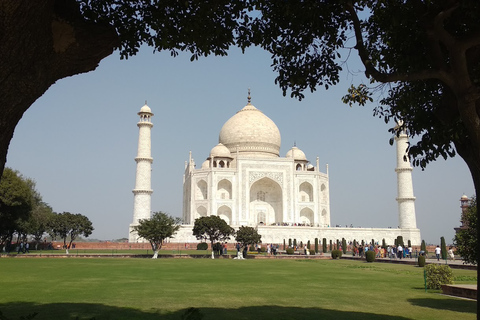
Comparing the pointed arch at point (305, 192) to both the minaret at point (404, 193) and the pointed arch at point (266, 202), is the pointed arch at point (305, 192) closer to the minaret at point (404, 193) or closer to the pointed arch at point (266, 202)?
the pointed arch at point (266, 202)

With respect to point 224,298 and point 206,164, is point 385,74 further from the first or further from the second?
point 206,164

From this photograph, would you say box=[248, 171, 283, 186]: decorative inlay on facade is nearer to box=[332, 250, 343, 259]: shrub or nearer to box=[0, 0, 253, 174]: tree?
box=[332, 250, 343, 259]: shrub

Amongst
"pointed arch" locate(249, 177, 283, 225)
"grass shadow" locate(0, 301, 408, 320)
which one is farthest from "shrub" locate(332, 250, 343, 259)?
"grass shadow" locate(0, 301, 408, 320)

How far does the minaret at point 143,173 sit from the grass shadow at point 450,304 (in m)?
34.5

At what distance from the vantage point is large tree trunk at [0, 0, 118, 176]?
3.63 meters

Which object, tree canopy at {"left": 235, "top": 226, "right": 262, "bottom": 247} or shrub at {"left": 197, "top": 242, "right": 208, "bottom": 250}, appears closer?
tree canopy at {"left": 235, "top": 226, "right": 262, "bottom": 247}

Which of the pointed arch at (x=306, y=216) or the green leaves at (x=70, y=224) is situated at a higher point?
the pointed arch at (x=306, y=216)

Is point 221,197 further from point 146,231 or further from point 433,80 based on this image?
point 433,80

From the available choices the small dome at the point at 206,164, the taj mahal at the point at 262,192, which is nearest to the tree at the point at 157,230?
the taj mahal at the point at 262,192

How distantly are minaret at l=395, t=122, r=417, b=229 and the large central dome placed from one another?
1207cm

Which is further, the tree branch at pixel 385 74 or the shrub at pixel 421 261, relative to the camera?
the shrub at pixel 421 261

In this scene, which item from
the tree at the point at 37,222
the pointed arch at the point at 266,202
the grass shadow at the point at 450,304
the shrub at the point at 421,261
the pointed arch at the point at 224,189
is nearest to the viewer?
the grass shadow at the point at 450,304

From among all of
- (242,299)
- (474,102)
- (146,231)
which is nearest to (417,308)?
(242,299)

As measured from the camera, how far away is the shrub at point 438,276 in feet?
34.7
